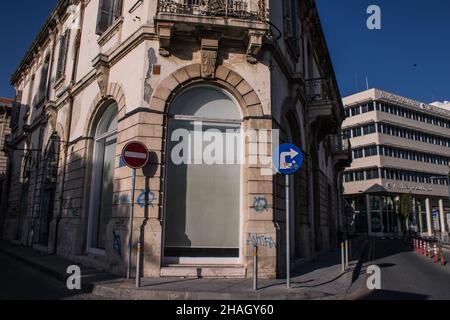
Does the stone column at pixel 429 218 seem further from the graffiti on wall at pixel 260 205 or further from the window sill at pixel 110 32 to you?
the window sill at pixel 110 32

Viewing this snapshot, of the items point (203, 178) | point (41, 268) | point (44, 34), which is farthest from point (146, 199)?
point (44, 34)

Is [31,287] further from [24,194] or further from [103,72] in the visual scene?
[24,194]

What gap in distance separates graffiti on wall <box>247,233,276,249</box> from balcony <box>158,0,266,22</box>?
586 centimetres

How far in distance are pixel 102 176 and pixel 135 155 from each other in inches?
170

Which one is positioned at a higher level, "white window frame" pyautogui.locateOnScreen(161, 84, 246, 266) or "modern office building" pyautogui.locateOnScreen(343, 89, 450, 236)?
"modern office building" pyautogui.locateOnScreen(343, 89, 450, 236)

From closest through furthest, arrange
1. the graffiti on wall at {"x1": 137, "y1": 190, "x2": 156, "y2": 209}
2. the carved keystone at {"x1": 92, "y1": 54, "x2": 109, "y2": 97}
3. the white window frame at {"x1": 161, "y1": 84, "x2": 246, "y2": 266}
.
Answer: the graffiti on wall at {"x1": 137, "y1": 190, "x2": 156, "y2": 209}, the white window frame at {"x1": 161, "y1": 84, "x2": 246, "y2": 266}, the carved keystone at {"x1": 92, "y1": 54, "x2": 109, "y2": 97}

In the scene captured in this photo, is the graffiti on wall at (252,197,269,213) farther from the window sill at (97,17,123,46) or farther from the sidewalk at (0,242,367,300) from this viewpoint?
the window sill at (97,17,123,46)

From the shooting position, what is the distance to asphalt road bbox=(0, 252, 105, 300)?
23.2 feet

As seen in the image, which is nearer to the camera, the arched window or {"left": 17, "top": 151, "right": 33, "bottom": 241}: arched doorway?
the arched window

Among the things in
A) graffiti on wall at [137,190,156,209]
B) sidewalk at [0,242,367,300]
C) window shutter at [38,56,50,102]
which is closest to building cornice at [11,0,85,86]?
window shutter at [38,56,50,102]

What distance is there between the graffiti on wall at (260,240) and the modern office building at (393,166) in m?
43.2
